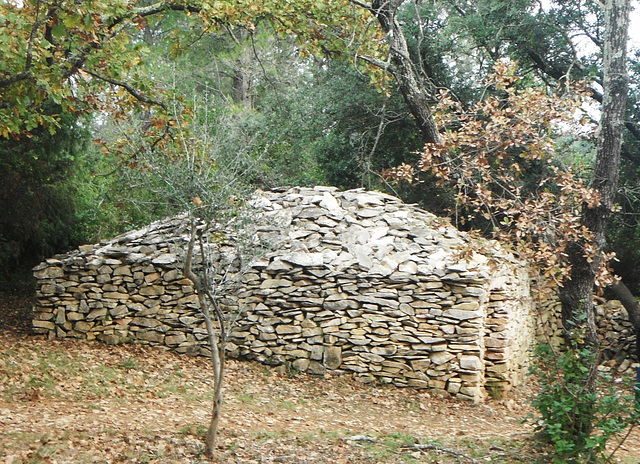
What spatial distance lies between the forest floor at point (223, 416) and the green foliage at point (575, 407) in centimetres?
35

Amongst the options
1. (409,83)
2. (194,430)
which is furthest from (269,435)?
(409,83)

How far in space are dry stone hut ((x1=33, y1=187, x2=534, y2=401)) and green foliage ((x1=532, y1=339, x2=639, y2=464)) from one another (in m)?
2.92

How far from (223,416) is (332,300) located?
8.16 feet

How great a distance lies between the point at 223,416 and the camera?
6691mm

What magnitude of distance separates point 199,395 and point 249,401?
627 millimetres

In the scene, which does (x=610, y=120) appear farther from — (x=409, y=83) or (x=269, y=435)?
(x=269, y=435)

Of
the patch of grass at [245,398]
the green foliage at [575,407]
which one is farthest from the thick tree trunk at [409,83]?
the green foliage at [575,407]

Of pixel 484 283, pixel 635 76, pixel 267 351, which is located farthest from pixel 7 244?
pixel 635 76

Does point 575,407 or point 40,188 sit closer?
point 575,407

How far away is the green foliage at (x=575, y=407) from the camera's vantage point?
4867 mm

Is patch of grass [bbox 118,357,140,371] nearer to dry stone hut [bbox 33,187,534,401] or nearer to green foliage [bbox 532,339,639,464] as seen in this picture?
dry stone hut [bbox 33,187,534,401]

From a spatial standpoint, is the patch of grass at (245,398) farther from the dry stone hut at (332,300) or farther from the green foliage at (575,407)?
the green foliage at (575,407)

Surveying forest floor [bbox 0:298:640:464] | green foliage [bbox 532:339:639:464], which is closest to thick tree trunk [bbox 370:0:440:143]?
forest floor [bbox 0:298:640:464]

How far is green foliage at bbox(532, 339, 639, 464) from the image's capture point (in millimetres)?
4867
